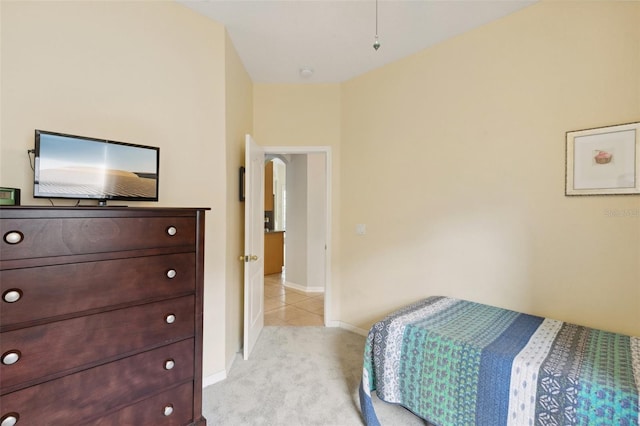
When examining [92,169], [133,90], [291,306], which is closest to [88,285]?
[92,169]

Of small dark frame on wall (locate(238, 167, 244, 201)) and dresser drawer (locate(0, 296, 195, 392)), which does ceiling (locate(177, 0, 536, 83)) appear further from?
dresser drawer (locate(0, 296, 195, 392))

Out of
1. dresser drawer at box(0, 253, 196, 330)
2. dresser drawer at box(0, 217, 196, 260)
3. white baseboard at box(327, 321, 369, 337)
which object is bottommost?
white baseboard at box(327, 321, 369, 337)

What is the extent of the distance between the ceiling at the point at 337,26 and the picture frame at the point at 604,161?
1.06m

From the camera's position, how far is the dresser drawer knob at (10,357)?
98cm

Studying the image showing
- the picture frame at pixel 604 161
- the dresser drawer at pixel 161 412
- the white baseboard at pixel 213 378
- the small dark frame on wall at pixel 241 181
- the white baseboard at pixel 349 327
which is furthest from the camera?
the white baseboard at pixel 349 327

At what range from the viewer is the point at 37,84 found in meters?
1.44

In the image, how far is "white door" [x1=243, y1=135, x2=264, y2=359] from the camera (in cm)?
247

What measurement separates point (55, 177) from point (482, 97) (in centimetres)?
286

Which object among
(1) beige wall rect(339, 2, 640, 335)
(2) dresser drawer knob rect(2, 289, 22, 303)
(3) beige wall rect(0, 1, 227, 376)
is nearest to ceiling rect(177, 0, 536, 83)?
(1) beige wall rect(339, 2, 640, 335)

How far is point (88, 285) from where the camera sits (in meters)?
1.16

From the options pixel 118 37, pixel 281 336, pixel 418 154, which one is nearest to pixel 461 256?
pixel 418 154

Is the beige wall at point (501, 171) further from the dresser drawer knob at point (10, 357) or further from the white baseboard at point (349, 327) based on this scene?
the dresser drawer knob at point (10, 357)

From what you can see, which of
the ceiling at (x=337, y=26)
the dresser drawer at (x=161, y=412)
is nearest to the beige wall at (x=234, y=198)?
the ceiling at (x=337, y=26)

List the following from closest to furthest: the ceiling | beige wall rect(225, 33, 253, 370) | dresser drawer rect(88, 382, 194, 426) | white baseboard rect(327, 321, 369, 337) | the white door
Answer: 1. dresser drawer rect(88, 382, 194, 426)
2. the ceiling
3. beige wall rect(225, 33, 253, 370)
4. the white door
5. white baseboard rect(327, 321, 369, 337)
